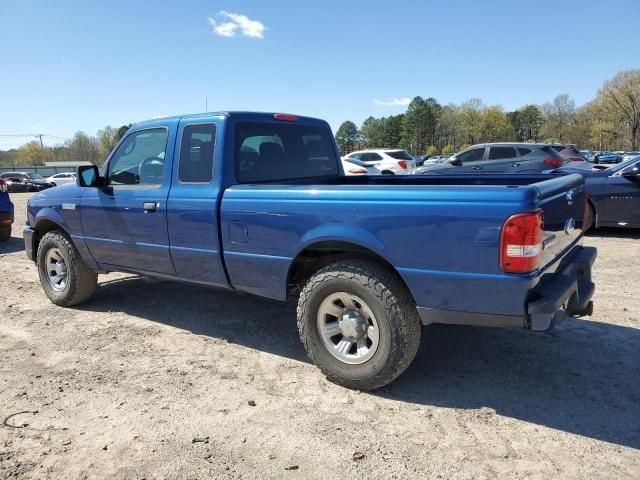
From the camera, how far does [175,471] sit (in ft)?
8.48

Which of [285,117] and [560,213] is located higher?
[285,117]

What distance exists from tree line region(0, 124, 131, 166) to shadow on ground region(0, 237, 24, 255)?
113 m

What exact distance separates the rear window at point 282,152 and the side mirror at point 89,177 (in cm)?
166

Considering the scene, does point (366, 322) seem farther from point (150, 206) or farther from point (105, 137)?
point (105, 137)

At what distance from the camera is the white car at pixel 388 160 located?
71.6ft

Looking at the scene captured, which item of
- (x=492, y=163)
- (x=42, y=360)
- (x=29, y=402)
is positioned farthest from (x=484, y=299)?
(x=492, y=163)

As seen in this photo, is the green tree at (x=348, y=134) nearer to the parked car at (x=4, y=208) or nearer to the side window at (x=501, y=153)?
the side window at (x=501, y=153)

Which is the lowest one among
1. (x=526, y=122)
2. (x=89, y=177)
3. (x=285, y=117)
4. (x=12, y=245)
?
(x=12, y=245)

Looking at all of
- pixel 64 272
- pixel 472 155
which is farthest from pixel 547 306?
pixel 472 155

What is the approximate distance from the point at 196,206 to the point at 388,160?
747 inches

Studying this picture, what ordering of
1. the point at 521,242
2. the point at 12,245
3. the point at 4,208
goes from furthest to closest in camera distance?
1. the point at 12,245
2. the point at 4,208
3. the point at 521,242

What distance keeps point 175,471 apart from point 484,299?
1.92 metres

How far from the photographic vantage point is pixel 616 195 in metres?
8.35

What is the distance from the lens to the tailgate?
291 cm
